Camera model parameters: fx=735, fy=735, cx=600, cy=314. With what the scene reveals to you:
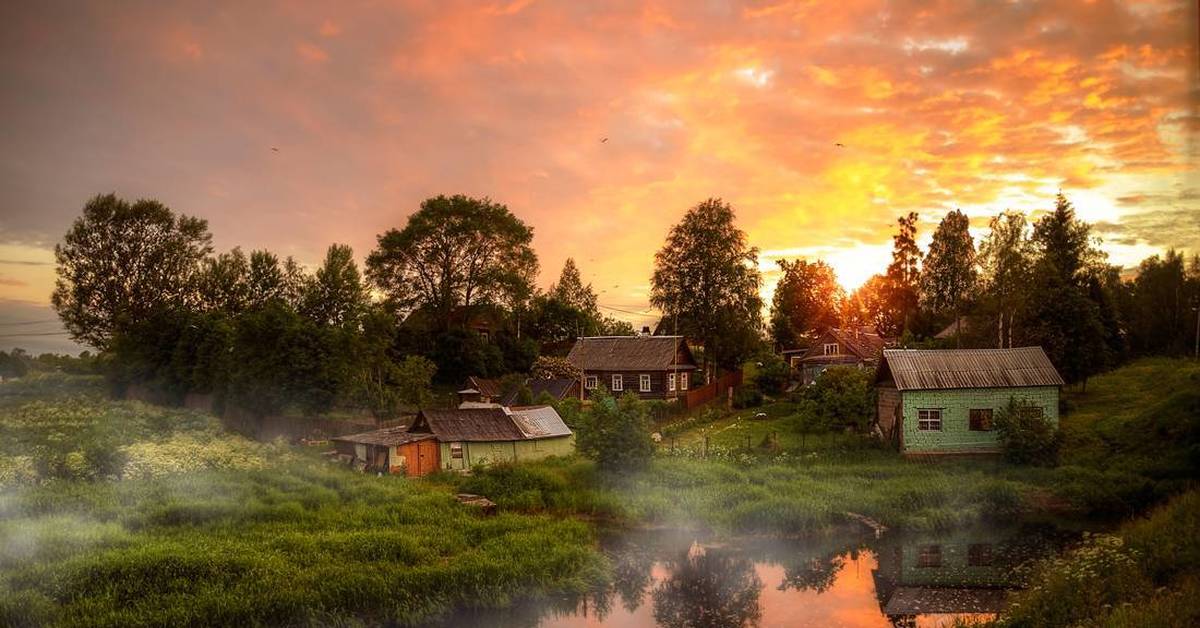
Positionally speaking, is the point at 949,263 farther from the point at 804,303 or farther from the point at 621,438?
the point at 621,438

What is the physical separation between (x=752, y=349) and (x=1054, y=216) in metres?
21.3

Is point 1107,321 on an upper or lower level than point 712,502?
upper

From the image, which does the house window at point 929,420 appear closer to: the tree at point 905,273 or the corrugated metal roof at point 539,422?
the corrugated metal roof at point 539,422

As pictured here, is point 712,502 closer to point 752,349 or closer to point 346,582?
point 346,582

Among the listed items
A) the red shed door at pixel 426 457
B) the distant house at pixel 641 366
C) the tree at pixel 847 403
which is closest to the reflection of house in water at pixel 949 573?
the tree at pixel 847 403

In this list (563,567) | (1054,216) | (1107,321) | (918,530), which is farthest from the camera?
(1054,216)

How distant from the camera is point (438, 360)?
55.3 meters

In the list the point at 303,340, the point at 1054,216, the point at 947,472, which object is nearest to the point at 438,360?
the point at 303,340

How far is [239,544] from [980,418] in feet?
94.4

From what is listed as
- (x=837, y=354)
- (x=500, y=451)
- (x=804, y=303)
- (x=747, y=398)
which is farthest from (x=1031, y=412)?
(x=804, y=303)

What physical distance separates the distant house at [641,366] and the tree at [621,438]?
2324cm

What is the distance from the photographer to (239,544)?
746 inches

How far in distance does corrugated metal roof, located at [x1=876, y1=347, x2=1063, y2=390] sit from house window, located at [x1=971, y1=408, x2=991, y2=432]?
1127 millimetres

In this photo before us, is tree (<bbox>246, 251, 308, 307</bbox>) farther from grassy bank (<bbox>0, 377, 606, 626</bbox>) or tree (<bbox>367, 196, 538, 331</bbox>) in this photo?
grassy bank (<bbox>0, 377, 606, 626</bbox>)
